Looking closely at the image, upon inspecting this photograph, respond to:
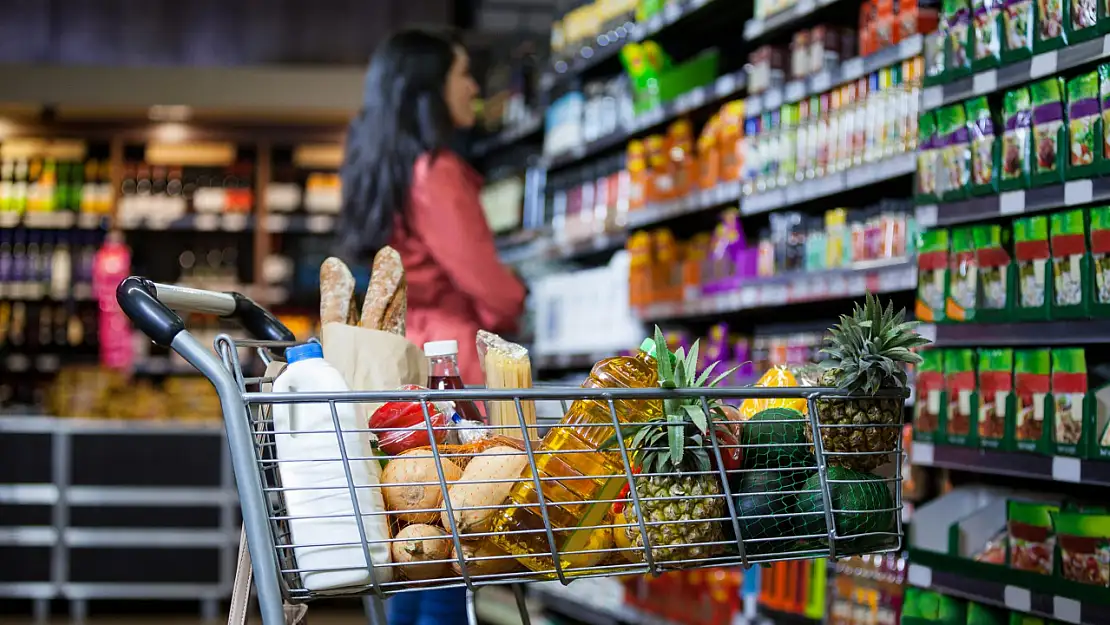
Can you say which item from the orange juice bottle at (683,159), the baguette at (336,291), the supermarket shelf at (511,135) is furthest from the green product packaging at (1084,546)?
the supermarket shelf at (511,135)

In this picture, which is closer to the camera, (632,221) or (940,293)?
(940,293)

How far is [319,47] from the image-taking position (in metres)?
8.37

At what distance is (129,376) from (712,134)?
16.1 feet

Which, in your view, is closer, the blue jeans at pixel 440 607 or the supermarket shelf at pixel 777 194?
the blue jeans at pixel 440 607

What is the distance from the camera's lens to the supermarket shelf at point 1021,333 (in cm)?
244

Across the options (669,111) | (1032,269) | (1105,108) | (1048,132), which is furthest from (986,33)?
(669,111)

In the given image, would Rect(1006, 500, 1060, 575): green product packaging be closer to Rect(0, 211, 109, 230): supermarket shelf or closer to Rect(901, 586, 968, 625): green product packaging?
Rect(901, 586, 968, 625): green product packaging

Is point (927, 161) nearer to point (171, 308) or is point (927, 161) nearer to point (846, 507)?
point (846, 507)

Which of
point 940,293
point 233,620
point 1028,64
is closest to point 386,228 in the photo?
point 940,293

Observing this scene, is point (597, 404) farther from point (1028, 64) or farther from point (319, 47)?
point (319, 47)

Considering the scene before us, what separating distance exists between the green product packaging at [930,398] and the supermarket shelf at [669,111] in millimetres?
1407

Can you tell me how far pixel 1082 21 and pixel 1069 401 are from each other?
2.39 ft

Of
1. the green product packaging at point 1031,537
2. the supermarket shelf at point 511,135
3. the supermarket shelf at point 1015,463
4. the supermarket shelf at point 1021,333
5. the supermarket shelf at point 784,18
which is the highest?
the supermarket shelf at point 511,135

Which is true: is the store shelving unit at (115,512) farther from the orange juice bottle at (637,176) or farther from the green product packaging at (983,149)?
the green product packaging at (983,149)
